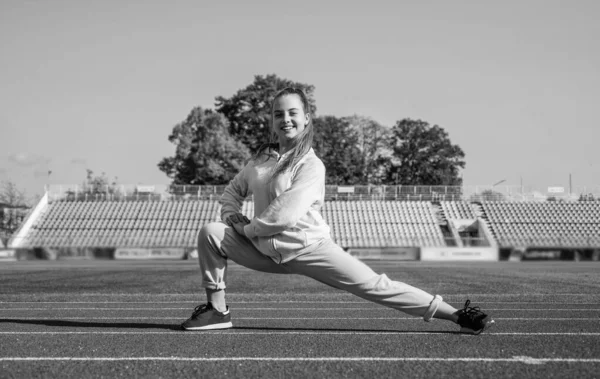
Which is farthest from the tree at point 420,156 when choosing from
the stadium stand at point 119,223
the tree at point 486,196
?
the stadium stand at point 119,223

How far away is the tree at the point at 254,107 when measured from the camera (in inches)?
2670

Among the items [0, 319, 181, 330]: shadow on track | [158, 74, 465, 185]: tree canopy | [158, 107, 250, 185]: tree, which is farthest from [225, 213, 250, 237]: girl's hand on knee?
[158, 107, 250, 185]: tree

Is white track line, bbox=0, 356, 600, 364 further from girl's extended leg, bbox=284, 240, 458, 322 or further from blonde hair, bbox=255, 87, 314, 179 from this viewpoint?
blonde hair, bbox=255, 87, 314, 179

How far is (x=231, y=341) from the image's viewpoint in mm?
5336

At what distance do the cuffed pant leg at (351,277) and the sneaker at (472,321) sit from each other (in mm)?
308

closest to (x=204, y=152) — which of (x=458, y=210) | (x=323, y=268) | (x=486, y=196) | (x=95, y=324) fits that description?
(x=458, y=210)

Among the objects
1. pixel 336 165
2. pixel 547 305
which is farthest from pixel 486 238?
pixel 547 305

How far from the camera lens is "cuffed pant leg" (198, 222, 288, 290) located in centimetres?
568

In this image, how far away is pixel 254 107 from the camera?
68.9 m

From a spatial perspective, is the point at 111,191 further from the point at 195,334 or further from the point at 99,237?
the point at 195,334

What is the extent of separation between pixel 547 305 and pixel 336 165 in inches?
2386

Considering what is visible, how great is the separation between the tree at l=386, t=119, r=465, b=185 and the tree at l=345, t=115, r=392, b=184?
3.36 feet

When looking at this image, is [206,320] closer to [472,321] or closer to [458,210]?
[472,321]

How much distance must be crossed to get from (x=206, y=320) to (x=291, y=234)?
1.24 metres
